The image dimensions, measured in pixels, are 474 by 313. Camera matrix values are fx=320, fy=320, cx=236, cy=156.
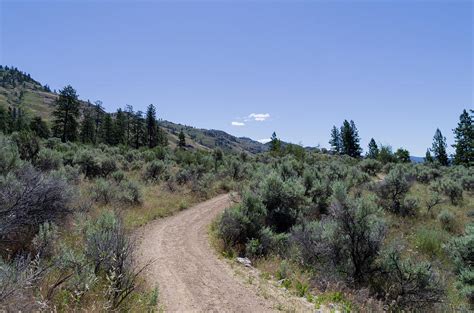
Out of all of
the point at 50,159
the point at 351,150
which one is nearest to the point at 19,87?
the point at 351,150

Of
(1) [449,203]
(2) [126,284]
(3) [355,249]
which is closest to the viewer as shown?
(2) [126,284]

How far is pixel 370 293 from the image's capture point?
8.00 meters

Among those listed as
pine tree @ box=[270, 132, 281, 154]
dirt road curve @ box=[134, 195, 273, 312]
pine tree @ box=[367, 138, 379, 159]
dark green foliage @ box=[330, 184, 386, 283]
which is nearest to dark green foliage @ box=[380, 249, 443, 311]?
dark green foliage @ box=[330, 184, 386, 283]

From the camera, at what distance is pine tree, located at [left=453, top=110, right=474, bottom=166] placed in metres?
52.3

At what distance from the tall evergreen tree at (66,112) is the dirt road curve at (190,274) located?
47404mm

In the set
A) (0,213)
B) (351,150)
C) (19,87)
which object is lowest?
(0,213)

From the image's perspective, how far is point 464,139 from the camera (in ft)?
177

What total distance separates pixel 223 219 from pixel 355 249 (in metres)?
4.51

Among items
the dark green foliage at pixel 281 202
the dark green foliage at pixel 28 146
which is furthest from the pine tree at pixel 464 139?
the dark green foliage at pixel 28 146

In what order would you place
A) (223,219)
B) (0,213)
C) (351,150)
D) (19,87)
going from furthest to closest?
(19,87) < (351,150) < (223,219) < (0,213)

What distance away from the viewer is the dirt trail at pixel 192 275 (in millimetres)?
6555

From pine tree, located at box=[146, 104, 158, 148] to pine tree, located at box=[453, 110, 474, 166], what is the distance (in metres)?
57.3

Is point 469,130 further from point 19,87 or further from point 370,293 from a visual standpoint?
point 19,87

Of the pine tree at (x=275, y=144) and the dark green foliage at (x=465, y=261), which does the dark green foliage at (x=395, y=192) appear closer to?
the dark green foliage at (x=465, y=261)
